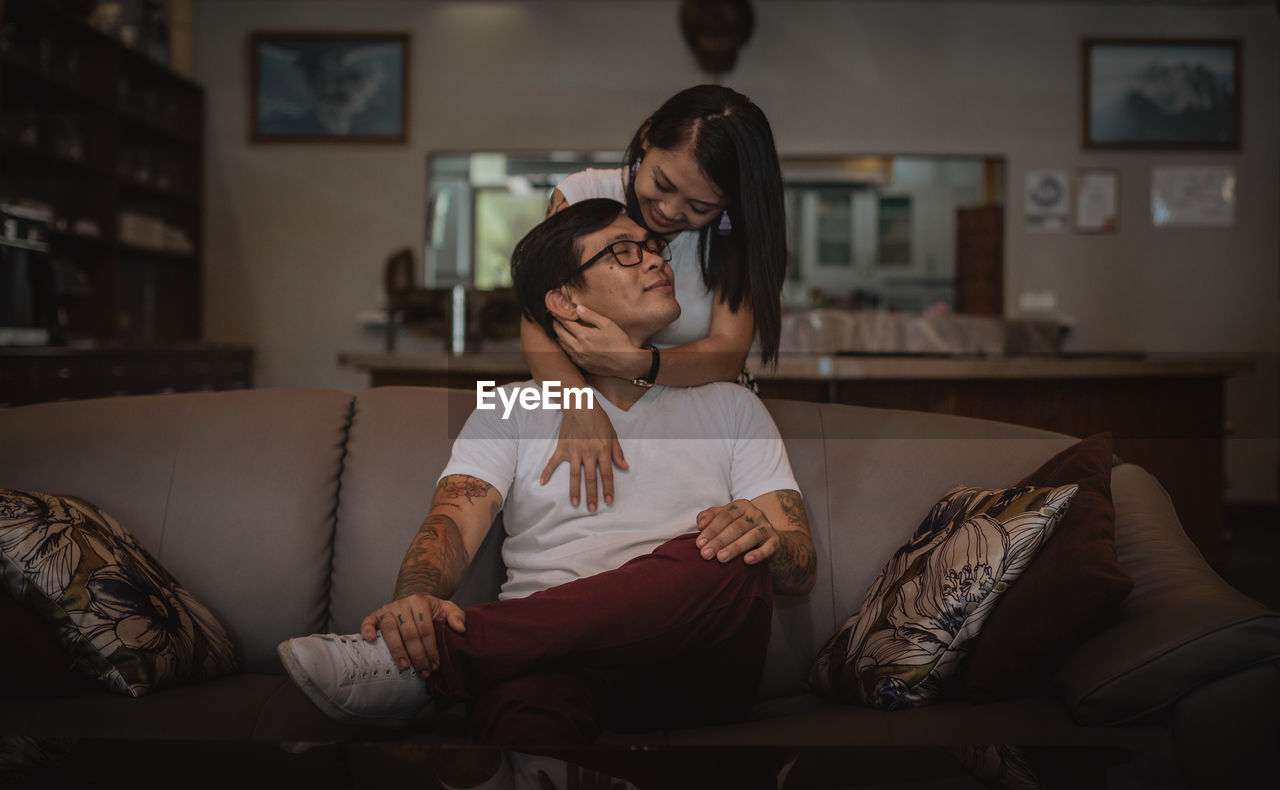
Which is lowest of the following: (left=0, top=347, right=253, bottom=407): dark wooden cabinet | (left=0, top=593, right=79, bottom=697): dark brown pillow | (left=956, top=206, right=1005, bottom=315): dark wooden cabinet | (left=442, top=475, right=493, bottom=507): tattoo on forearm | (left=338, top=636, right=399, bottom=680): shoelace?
(left=0, top=593, right=79, bottom=697): dark brown pillow

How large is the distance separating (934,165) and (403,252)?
332 cm

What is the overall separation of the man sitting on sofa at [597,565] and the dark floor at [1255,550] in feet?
7.40

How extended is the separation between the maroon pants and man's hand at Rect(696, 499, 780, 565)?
17mm

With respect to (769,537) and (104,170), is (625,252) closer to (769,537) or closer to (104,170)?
(769,537)

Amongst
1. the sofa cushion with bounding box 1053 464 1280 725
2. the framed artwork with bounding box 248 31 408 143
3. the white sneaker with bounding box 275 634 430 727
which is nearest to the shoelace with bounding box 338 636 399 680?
the white sneaker with bounding box 275 634 430 727

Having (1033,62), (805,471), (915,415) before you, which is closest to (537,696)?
(805,471)

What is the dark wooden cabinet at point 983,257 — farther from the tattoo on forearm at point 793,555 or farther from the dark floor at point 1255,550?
the tattoo on forearm at point 793,555

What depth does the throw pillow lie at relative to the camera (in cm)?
135

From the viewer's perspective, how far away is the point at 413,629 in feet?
3.93

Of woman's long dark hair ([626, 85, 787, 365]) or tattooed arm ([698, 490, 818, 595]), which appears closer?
tattooed arm ([698, 490, 818, 595])

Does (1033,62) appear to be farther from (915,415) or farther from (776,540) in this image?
(776,540)

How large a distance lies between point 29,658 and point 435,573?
25.7 inches

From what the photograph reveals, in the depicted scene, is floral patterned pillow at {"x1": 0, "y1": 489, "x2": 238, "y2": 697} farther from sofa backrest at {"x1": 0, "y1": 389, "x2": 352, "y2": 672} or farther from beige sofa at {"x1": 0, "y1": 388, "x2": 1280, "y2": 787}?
sofa backrest at {"x1": 0, "y1": 389, "x2": 352, "y2": 672}

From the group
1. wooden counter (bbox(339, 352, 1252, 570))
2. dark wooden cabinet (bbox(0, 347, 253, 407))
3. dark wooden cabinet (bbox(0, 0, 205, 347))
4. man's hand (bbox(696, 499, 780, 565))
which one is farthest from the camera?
dark wooden cabinet (bbox(0, 0, 205, 347))
